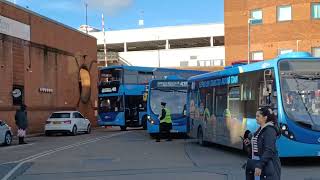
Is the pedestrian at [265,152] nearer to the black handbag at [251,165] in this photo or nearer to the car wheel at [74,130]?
the black handbag at [251,165]

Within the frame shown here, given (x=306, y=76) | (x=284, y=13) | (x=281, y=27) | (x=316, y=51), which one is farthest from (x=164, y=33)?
(x=306, y=76)

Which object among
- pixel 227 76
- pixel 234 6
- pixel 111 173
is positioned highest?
pixel 234 6

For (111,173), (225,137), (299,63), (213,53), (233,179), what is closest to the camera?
(233,179)

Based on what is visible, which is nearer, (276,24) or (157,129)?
(157,129)

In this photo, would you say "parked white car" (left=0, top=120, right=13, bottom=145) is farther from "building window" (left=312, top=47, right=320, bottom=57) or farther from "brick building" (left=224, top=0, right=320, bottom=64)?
"building window" (left=312, top=47, right=320, bottom=57)

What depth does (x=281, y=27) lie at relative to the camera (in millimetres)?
49594

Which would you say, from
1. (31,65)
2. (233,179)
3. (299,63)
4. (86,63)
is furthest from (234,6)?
(233,179)

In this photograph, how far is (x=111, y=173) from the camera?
13672 mm

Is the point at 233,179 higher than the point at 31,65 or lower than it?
lower

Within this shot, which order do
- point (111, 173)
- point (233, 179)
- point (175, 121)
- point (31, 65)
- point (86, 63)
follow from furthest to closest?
1. point (86, 63)
2. point (31, 65)
3. point (175, 121)
4. point (111, 173)
5. point (233, 179)

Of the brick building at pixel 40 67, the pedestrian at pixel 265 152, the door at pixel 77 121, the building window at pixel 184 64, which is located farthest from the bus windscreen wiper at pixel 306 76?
the building window at pixel 184 64

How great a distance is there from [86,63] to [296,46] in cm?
1839

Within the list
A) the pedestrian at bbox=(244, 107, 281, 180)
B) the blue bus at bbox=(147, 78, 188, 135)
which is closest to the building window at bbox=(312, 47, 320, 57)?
the blue bus at bbox=(147, 78, 188, 135)

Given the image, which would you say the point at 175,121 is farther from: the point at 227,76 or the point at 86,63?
the point at 86,63
